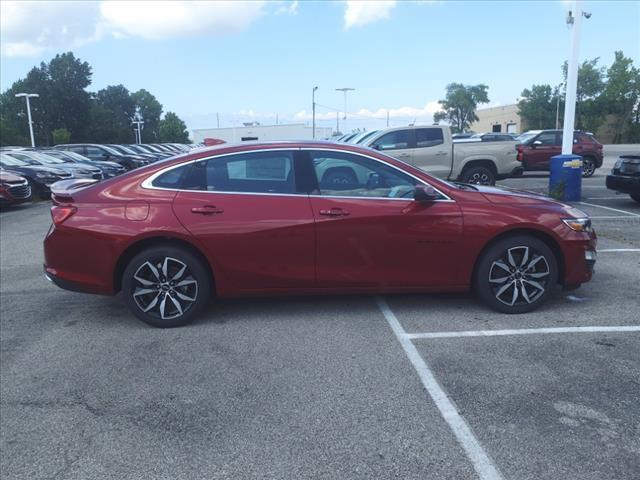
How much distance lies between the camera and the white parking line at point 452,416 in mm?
2734

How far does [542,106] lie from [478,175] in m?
70.1

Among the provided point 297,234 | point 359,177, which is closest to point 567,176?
point 359,177

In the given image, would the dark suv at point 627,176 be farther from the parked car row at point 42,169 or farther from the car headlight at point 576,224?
the parked car row at point 42,169

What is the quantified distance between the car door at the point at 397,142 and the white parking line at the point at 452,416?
350 inches

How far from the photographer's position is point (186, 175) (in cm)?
481

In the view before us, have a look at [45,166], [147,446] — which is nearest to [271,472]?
[147,446]

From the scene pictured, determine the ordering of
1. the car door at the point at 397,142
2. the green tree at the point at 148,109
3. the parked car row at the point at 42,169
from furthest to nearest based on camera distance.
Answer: the green tree at the point at 148,109 → the parked car row at the point at 42,169 → the car door at the point at 397,142

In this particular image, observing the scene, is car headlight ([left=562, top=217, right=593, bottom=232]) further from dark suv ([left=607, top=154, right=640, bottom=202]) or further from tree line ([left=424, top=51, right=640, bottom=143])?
tree line ([left=424, top=51, right=640, bottom=143])

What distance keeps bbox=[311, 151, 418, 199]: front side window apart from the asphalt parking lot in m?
1.15

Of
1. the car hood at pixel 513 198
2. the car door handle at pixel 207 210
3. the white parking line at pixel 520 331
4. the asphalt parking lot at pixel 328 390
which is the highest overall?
the car hood at pixel 513 198

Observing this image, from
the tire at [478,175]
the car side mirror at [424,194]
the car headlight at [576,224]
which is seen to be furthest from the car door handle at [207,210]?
the tire at [478,175]

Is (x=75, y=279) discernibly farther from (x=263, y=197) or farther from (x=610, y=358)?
(x=610, y=358)

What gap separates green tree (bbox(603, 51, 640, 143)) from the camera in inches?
2690

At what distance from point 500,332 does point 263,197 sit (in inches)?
91.8
